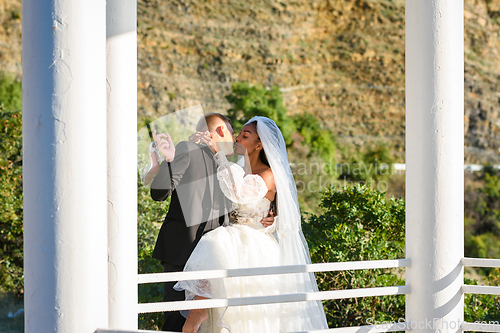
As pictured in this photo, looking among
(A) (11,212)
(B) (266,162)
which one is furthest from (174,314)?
(A) (11,212)

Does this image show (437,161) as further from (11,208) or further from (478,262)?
(11,208)

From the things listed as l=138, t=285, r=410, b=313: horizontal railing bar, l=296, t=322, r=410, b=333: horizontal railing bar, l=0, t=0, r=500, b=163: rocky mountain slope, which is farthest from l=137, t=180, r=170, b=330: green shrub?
l=0, t=0, r=500, b=163: rocky mountain slope

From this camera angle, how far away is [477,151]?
23.3 m

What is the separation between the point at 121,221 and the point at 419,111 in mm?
1345

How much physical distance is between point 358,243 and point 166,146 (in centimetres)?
197

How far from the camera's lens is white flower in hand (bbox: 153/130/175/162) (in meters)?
2.40

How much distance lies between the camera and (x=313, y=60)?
24.3 meters

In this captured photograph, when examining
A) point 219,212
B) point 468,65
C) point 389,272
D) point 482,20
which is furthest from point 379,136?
point 219,212

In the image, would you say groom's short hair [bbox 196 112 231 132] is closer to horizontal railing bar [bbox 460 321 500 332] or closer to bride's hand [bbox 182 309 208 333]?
bride's hand [bbox 182 309 208 333]

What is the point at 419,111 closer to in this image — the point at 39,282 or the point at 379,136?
the point at 39,282

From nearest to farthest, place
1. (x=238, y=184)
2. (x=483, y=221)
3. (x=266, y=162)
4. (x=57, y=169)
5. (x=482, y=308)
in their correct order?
1. (x=57, y=169)
2. (x=238, y=184)
3. (x=266, y=162)
4. (x=482, y=308)
5. (x=483, y=221)

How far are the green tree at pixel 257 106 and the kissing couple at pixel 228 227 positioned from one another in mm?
13774

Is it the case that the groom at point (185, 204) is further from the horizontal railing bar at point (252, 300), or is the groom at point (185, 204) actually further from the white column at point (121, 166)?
the white column at point (121, 166)

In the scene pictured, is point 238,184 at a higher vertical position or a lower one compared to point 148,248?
higher
